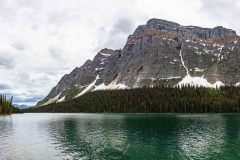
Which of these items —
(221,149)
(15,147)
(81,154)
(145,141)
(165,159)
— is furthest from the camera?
(145,141)

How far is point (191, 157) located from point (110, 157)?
17.8 m

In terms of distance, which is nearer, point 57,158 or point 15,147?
point 57,158

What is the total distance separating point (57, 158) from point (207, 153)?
34.4m

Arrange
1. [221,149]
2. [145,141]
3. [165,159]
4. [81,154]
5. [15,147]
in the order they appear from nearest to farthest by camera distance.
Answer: [165,159] < [81,154] < [221,149] < [15,147] < [145,141]

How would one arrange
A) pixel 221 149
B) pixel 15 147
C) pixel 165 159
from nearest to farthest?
pixel 165 159 < pixel 221 149 < pixel 15 147

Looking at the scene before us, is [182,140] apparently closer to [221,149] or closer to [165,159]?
[221,149]

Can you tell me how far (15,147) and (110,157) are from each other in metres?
30.2

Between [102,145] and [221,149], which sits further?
[102,145]

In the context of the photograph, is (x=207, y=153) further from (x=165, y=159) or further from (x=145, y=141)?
(x=145, y=141)

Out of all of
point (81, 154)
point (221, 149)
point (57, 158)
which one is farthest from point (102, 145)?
point (221, 149)

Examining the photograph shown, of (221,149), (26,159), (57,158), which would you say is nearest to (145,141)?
(221,149)

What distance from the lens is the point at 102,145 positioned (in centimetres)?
8206

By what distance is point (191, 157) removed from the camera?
217ft

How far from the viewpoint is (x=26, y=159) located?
214 feet
